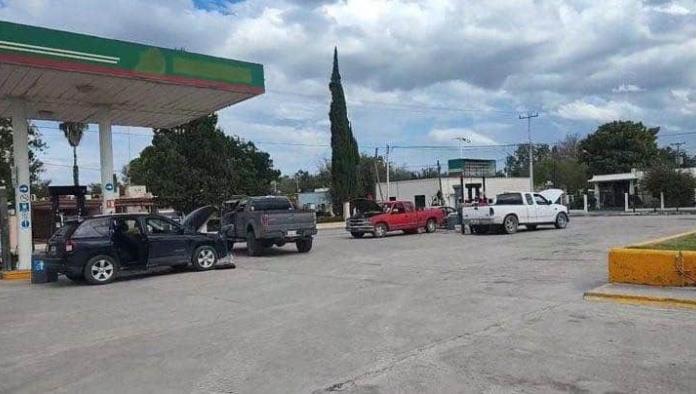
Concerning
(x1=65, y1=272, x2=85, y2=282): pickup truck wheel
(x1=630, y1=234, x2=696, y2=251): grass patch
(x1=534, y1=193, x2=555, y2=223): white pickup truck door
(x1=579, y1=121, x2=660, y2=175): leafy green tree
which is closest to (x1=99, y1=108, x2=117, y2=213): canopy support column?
(x1=65, y1=272, x2=85, y2=282): pickup truck wheel

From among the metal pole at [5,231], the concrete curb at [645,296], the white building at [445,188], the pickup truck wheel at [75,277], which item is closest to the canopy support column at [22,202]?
the metal pole at [5,231]

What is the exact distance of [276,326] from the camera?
8.66 meters

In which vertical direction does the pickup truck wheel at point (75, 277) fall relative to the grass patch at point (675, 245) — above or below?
below

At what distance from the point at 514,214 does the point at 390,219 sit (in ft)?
18.0

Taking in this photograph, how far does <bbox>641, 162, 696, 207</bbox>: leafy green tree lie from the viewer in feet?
157

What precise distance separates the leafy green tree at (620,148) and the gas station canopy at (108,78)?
200 feet

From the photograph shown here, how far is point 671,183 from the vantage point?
157 ft

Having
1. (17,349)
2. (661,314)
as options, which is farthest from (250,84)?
(661,314)

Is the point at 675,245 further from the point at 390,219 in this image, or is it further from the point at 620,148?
the point at 620,148

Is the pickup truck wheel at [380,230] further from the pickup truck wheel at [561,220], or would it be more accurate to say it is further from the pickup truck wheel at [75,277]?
the pickup truck wheel at [75,277]

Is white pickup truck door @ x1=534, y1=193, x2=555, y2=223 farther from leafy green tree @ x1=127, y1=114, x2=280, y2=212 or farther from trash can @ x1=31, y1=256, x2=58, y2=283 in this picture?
leafy green tree @ x1=127, y1=114, x2=280, y2=212

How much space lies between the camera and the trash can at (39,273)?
15.6 meters

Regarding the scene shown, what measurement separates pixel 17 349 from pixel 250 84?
41.6 feet

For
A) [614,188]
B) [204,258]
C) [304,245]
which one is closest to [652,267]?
[204,258]
